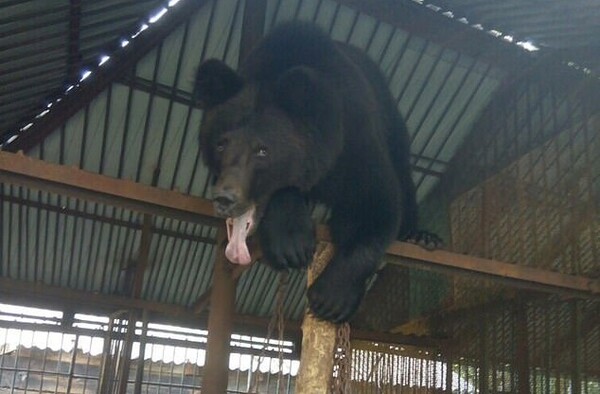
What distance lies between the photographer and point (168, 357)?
10.8 m

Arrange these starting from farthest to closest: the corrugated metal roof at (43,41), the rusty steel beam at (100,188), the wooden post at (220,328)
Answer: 1. the corrugated metal roof at (43,41)
2. the wooden post at (220,328)
3. the rusty steel beam at (100,188)

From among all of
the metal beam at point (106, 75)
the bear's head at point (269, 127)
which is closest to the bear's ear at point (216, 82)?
the bear's head at point (269, 127)

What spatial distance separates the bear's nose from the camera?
124 inches

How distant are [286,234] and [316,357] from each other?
0.62m

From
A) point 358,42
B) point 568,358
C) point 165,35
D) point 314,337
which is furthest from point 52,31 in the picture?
point 568,358

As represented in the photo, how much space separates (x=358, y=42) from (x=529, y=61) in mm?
1920

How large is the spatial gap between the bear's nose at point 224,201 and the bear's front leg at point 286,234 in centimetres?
44

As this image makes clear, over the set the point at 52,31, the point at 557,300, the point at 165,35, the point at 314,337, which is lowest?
the point at 314,337

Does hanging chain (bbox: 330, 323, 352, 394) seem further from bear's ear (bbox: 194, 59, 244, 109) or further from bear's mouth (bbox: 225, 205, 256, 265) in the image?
bear's ear (bbox: 194, 59, 244, 109)

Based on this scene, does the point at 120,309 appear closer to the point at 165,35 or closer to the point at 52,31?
the point at 165,35

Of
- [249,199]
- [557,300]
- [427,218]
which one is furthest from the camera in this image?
[427,218]

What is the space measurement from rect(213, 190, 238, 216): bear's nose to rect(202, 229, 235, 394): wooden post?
1.38 m

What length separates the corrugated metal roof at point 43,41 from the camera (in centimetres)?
552

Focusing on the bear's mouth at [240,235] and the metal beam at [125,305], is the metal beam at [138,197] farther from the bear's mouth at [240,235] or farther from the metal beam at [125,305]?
the metal beam at [125,305]
